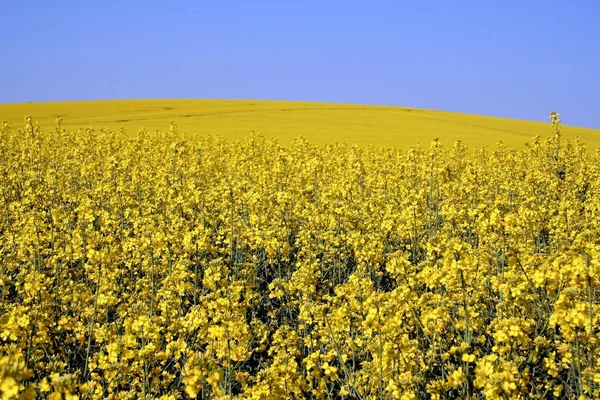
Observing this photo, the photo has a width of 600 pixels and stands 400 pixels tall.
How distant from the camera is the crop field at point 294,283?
3.96 m

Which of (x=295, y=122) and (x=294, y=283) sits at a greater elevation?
(x=295, y=122)

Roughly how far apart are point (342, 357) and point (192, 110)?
41278mm

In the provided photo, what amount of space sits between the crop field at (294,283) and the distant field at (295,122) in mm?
14763

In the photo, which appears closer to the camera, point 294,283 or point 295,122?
point 294,283

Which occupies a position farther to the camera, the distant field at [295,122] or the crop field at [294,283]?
the distant field at [295,122]

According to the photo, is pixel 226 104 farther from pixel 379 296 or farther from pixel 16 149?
pixel 379 296

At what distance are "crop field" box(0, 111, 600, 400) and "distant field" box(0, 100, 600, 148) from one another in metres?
14.8

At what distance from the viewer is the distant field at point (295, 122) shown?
3050 centimetres

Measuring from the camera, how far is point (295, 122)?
38031mm

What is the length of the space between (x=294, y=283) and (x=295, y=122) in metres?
32.7

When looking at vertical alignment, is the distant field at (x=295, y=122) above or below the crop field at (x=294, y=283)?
above

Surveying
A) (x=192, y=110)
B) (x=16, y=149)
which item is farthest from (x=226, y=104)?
(x=16, y=149)

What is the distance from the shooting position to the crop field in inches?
156

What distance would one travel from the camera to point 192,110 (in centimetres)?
4391
